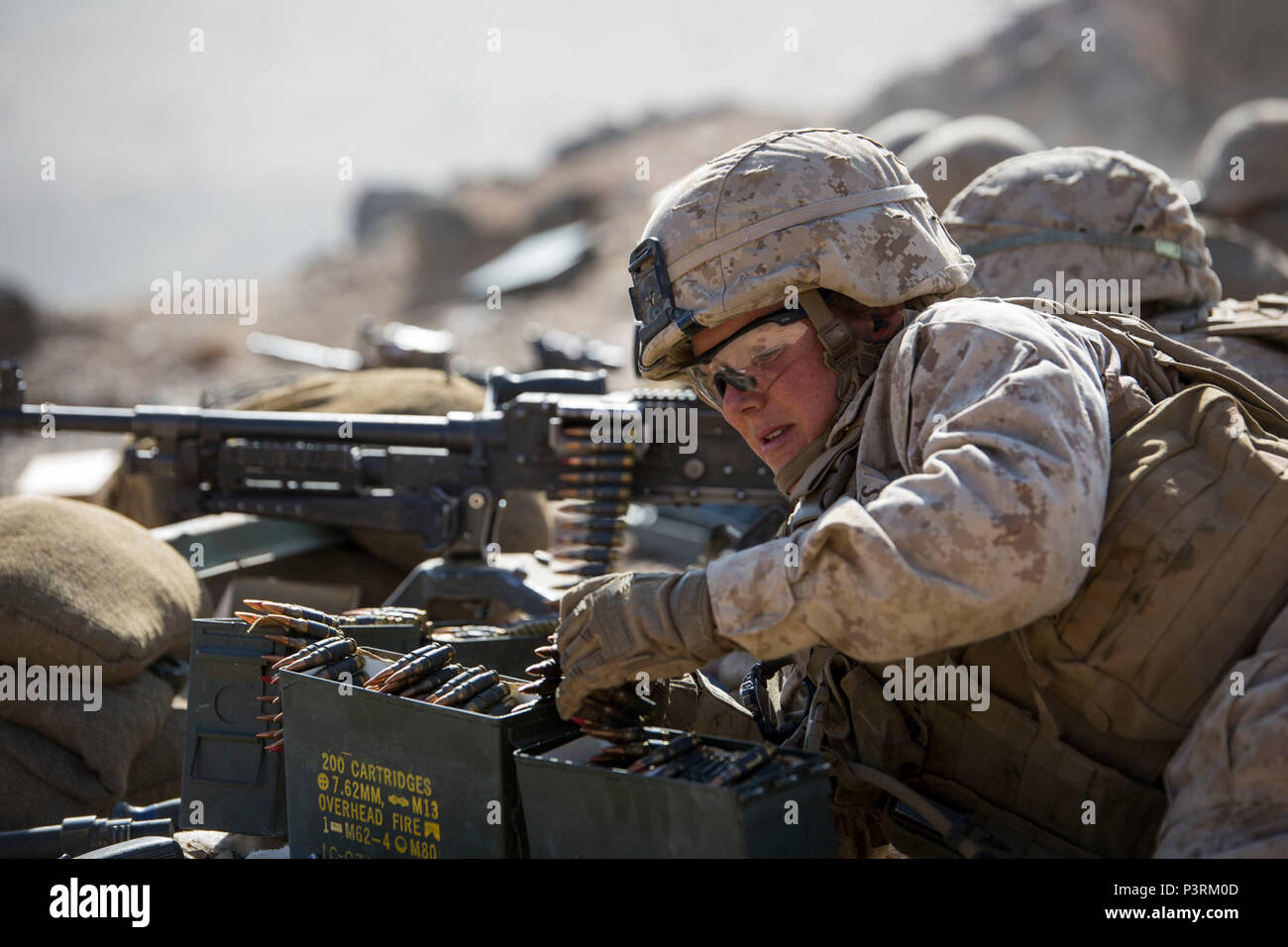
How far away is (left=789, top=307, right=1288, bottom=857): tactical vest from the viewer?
8.92 ft

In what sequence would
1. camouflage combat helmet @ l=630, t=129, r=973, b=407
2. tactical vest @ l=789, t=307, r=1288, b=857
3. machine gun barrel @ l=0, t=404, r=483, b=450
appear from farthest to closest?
1. machine gun barrel @ l=0, t=404, r=483, b=450
2. camouflage combat helmet @ l=630, t=129, r=973, b=407
3. tactical vest @ l=789, t=307, r=1288, b=857

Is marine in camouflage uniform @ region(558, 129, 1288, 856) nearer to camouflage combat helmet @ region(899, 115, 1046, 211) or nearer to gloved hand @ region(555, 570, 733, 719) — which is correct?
gloved hand @ region(555, 570, 733, 719)

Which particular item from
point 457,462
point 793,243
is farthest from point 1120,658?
point 457,462

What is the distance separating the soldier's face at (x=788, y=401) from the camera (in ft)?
11.1

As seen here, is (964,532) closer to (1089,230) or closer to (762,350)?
(762,350)

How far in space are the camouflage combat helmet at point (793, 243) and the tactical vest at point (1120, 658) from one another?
43 centimetres

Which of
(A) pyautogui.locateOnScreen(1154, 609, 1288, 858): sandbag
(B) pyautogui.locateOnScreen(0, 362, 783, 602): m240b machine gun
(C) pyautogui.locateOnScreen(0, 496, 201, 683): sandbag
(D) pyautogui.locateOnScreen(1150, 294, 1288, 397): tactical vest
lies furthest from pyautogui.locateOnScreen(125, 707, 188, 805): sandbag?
(D) pyautogui.locateOnScreen(1150, 294, 1288, 397): tactical vest

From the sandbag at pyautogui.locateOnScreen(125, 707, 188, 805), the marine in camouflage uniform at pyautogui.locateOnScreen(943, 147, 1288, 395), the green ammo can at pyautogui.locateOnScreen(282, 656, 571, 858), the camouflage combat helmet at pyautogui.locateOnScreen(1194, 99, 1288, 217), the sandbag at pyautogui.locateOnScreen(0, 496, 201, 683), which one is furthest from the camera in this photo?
the camouflage combat helmet at pyautogui.locateOnScreen(1194, 99, 1288, 217)

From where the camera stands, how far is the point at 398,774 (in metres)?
3.18

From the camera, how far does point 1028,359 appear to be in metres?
2.64

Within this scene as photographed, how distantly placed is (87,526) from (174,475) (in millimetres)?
2410

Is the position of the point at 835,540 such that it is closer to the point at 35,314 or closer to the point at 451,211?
the point at 35,314

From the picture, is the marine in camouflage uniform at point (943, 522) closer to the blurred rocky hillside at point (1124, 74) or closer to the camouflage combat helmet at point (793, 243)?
the camouflage combat helmet at point (793, 243)

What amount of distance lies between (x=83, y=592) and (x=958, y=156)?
16.8 feet
